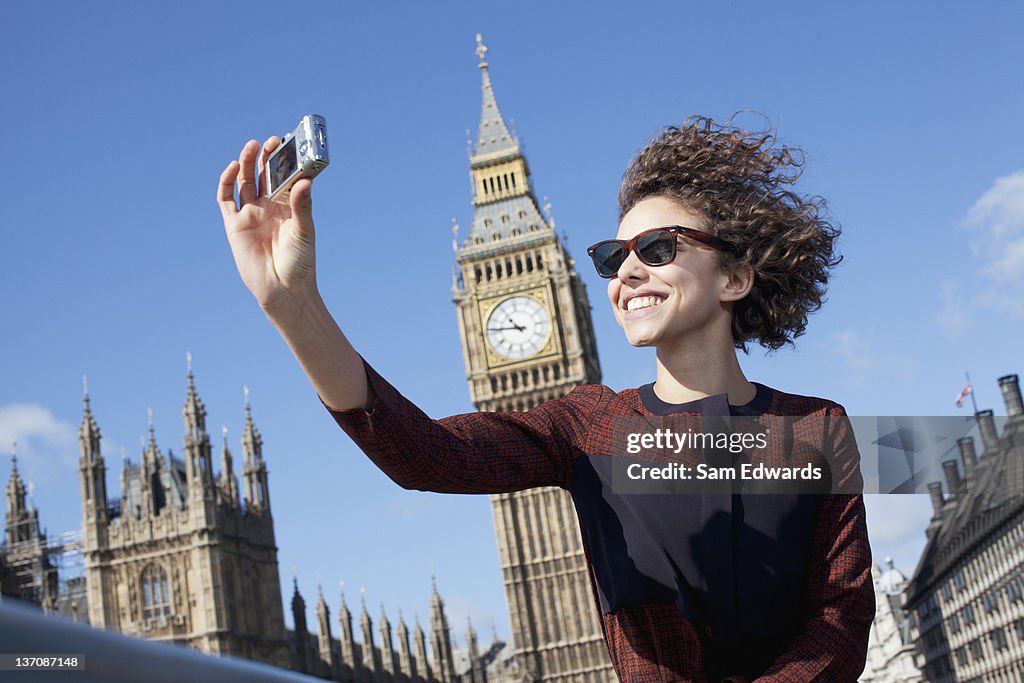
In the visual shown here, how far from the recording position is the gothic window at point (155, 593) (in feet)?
111

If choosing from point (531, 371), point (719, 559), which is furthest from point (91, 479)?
point (719, 559)

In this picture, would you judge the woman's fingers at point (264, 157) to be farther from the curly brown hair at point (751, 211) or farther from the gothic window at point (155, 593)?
the gothic window at point (155, 593)

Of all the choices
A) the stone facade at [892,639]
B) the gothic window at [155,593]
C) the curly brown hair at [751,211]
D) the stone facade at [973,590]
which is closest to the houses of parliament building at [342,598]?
the gothic window at [155,593]

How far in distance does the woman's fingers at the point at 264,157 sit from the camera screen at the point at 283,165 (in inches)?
0.8

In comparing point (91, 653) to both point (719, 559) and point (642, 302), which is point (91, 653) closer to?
point (719, 559)

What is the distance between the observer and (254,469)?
123 feet

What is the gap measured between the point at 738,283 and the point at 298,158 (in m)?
0.97

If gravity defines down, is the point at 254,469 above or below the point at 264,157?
above

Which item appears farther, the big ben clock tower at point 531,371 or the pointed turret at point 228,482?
the big ben clock tower at point 531,371

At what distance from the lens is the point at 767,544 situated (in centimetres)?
205

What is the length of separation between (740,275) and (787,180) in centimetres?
22

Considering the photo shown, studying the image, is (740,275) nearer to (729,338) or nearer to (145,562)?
(729,338)

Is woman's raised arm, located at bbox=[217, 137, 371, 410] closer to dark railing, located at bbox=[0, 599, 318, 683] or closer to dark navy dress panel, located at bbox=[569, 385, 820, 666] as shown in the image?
dark navy dress panel, located at bbox=[569, 385, 820, 666]

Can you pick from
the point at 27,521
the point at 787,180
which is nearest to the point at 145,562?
the point at 27,521
